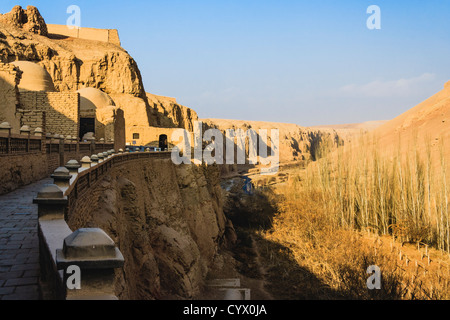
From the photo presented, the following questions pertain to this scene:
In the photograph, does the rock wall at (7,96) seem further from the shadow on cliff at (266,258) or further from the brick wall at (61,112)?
the shadow on cliff at (266,258)

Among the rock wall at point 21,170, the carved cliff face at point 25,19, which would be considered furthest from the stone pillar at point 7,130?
the carved cliff face at point 25,19

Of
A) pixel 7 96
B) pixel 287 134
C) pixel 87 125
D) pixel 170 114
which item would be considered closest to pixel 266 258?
pixel 87 125

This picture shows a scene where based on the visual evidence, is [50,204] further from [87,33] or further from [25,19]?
[87,33]

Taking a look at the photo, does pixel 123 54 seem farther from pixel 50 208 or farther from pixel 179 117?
pixel 50 208

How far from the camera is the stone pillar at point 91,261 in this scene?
7.50 feet

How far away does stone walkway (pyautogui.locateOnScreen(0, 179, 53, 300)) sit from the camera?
10.7ft

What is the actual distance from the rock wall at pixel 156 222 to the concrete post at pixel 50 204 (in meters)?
0.99

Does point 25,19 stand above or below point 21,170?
above

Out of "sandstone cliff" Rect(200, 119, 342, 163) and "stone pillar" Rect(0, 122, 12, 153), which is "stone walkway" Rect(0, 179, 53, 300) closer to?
"stone pillar" Rect(0, 122, 12, 153)

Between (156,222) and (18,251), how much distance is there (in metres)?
10.6

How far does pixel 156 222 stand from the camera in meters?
14.8

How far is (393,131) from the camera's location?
130ft

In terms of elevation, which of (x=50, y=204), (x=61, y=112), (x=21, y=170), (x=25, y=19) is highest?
(x=25, y=19)
